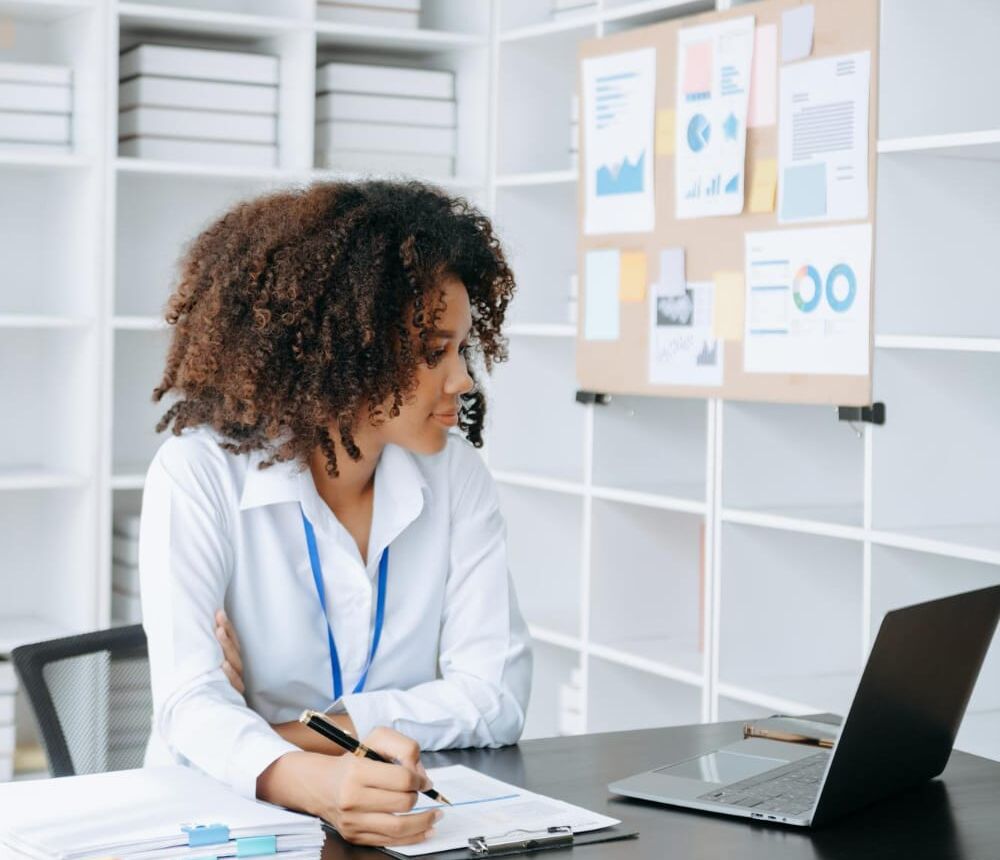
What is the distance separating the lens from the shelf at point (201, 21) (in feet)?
11.5

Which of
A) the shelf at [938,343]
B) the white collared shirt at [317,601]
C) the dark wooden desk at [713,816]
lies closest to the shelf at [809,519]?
the shelf at [938,343]

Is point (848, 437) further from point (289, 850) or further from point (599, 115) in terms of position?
point (289, 850)

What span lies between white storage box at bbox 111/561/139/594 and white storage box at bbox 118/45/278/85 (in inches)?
45.5

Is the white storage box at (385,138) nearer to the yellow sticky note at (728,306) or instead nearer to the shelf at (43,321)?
the shelf at (43,321)

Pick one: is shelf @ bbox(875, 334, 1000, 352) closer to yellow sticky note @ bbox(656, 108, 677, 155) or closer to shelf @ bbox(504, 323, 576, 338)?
yellow sticky note @ bbox(656, 108, 677, 155)

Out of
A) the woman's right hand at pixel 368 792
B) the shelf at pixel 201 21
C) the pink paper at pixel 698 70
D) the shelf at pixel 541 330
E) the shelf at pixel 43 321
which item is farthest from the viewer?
the shelf at pixel 541 330

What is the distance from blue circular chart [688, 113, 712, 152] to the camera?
124 inches

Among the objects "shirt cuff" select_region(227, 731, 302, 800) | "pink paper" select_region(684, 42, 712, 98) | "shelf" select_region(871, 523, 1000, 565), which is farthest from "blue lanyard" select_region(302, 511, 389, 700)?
"pink paper" select_region(684, 42, 712, 98)

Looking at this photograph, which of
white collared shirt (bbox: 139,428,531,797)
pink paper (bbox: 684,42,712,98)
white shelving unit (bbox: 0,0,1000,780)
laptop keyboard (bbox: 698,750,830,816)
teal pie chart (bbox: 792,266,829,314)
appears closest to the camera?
laptop keyboard (bbox: 698,750,830,816)

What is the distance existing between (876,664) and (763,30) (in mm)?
1839

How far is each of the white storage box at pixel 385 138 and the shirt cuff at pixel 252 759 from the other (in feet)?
7.91

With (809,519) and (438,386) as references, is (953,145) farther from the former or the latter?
(438,386)

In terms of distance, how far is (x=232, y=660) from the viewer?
1.86 metres

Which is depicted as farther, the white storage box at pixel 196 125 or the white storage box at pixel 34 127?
the white storage box at pixel 196 125
